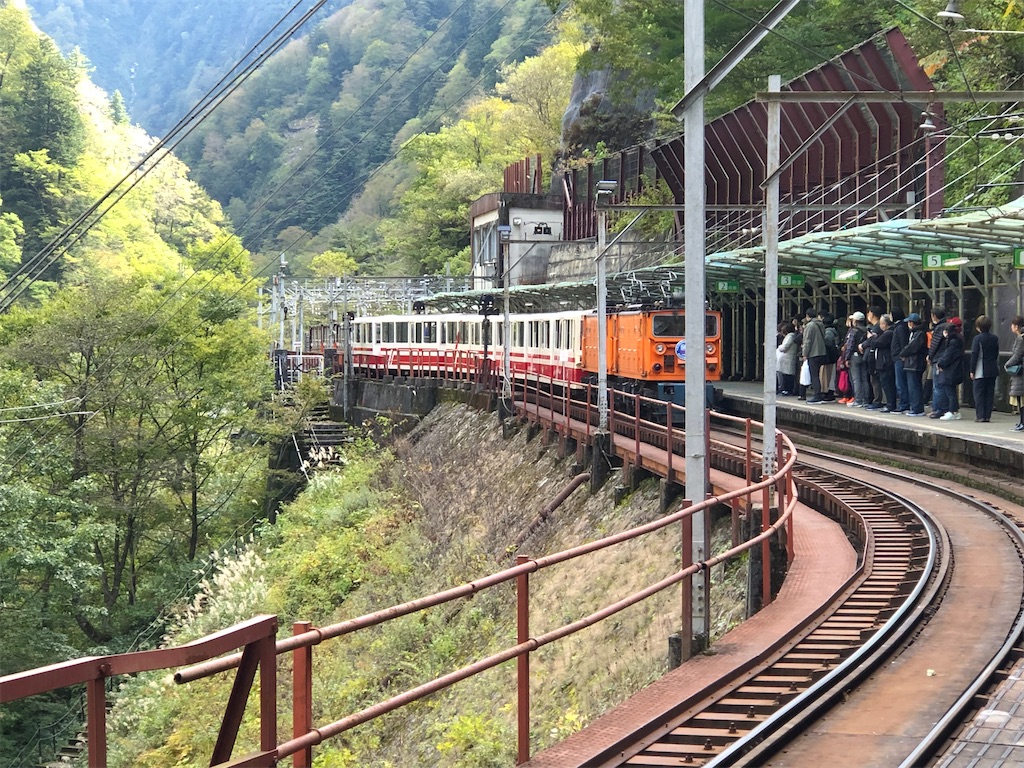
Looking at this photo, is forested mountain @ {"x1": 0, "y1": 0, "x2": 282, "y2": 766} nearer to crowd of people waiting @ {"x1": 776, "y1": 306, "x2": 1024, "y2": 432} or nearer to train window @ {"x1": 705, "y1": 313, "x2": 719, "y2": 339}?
train window @ {"x1": 705, "y1": 313, "x2": 719, "y2": 339}

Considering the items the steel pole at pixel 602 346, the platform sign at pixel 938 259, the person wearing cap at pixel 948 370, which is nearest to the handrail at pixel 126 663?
the steel pole at pixel 602 346

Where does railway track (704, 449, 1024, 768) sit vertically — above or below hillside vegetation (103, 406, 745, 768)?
above

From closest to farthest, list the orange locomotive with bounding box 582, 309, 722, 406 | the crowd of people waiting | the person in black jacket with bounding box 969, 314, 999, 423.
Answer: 1. the person in black jacket with bounding box 969, 314, 999, 423
2. the crowd of people waiting
3. the orange locomotive with bounding box 582, 309, 722, 406

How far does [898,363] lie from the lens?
2184 cm

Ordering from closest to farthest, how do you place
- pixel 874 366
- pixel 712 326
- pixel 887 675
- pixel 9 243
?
1. pixel 887 675
2. pixel 874 366
3. pixel 712 326
4. pixel 9 243

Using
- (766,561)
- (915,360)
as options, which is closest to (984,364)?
(915,360)

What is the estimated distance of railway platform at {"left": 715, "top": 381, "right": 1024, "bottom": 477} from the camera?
1662 cm

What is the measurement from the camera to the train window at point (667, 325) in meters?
27.0

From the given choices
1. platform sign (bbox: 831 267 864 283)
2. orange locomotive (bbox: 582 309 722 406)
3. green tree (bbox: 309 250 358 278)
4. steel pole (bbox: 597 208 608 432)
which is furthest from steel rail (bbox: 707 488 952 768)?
green tree (bbox: 309 250 358 278)

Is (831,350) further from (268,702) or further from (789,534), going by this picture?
(268,702)

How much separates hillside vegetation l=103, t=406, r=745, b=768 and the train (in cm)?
258

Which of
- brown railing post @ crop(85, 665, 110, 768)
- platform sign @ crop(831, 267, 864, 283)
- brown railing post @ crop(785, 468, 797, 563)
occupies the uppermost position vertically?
platform sign @ crop(831, 267, 864, 283)

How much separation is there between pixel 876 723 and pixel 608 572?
365 inches

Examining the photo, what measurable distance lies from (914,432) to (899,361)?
3.28 meters
